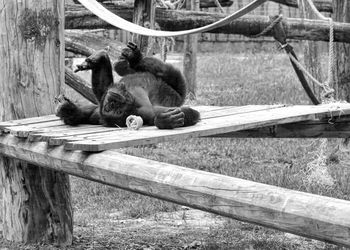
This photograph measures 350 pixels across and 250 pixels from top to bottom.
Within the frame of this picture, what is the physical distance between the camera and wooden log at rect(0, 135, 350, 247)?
2.43 metres

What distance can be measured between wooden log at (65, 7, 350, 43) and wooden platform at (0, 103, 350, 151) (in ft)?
5.69

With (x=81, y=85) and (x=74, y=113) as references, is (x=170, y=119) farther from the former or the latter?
(x=81, y=85)

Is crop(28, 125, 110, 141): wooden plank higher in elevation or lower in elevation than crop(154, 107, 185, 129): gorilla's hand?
lower

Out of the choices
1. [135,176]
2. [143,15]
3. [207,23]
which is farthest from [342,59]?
[135,176]

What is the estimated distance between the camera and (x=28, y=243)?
4738 millimetres

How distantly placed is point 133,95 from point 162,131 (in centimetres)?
63

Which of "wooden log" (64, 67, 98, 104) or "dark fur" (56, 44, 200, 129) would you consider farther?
"wooden log" (64, 67, 98, 104)

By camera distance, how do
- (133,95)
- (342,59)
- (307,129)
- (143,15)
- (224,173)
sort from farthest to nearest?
(342,59) < (224,173) < (143,15) < (307,129) < (133,95)

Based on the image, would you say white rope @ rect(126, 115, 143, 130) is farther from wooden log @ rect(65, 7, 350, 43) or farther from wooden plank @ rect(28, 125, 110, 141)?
wooden log @ rect(65, 7, 350, 43)

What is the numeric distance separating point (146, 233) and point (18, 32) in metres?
1.66

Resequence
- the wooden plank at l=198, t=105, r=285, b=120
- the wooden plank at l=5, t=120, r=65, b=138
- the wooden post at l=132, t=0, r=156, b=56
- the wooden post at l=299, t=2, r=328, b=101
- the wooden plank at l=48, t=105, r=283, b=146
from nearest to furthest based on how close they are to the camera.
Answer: the wooden plank at l=48, t=105, r=283, b=146, the wooden plank at l=5, t=120, r=65, b=138, the wooden plank at l=198, t=105, r=285, b=120, the wooden post at l=132, t=0, r=156, b=56, the wooden post at l=299, t=2, r=328, b=101

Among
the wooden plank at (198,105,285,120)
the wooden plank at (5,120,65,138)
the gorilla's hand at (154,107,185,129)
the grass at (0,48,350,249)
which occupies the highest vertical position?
the gorilla's hand at (154,107,185,129)

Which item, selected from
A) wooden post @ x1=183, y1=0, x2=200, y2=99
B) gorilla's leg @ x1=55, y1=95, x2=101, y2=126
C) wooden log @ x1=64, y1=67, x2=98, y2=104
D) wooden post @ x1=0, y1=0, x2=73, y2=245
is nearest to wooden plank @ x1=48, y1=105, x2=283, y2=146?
gorilla's leg @ x1=55, y1=95, x2=101, y2=126

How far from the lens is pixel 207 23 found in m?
6.77
